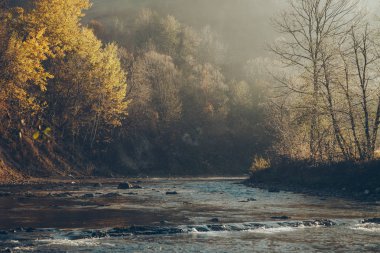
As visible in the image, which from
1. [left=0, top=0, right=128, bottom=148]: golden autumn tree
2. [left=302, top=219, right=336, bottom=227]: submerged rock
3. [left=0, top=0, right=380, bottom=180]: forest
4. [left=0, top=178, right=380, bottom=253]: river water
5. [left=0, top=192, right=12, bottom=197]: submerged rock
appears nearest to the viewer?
[left=0, top=178, right=380, bottom=253]: river water

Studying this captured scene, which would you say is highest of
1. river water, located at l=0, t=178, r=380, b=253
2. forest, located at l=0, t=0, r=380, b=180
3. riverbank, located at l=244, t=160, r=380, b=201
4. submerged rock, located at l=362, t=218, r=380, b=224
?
forest, located at l=0, t=0, r=380, b=180

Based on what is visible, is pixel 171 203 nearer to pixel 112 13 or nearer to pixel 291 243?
pixel 291 243

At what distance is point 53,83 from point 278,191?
35.8 m

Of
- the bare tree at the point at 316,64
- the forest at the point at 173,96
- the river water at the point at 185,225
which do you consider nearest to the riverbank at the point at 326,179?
the forest at the point at 173,96

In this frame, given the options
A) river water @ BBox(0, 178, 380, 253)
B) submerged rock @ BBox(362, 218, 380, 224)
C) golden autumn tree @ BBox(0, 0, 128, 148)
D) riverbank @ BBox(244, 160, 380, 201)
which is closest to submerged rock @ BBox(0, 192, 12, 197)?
river water @ BBox(0, 178, 380, 253)

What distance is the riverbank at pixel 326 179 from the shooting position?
38.3 meters

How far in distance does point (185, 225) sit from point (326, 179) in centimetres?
2307

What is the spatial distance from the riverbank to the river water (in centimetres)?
399

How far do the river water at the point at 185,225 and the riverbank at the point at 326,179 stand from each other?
3990 millimetres

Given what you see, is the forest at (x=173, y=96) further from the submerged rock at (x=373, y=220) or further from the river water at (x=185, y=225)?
the submerged rock at (x=373, y=220)

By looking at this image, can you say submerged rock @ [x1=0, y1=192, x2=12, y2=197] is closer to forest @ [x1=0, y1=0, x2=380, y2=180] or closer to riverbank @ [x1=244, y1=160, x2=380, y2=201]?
forest @ [x1=0, y1=0, x2=380, y2=180]

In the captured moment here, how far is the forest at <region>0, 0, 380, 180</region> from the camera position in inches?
1722

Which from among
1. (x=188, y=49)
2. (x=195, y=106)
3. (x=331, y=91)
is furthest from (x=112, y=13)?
(x=331, y=91)

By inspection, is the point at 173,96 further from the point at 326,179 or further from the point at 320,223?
the point at 320,223
